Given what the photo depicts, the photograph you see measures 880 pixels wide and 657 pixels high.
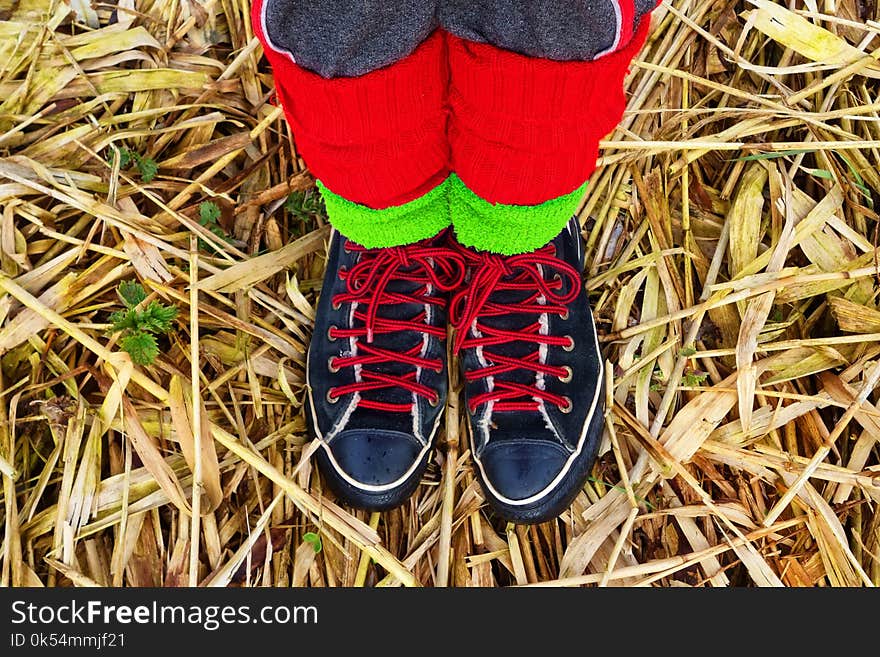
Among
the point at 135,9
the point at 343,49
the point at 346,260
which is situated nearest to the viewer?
the point at 343,49

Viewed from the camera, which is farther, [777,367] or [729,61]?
[729,61]

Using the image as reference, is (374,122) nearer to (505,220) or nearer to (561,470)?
(505,220)

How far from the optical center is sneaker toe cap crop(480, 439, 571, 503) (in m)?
1.25

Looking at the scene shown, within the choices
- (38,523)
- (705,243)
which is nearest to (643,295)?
(705,243)

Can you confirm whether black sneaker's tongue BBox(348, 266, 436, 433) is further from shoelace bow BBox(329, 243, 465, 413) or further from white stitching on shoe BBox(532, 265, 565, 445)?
white stitching on shoe BBox(532, 265, 565, 445)

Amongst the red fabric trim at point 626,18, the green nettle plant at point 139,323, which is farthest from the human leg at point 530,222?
the green nettle plant at point 139,323

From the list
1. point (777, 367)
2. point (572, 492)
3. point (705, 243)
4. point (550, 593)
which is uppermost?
point (705, 243)

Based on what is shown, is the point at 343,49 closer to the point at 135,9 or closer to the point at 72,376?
the point at 72,376

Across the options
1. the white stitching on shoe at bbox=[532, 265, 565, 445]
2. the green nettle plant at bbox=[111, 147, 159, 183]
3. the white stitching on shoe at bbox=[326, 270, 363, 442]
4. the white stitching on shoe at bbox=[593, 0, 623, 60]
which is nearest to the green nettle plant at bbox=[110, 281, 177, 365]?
the green nettle plant at bbox=[111, 147, 159, 183]

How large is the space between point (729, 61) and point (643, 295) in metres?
0.56

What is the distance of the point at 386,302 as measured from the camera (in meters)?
1.34

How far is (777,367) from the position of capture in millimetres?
1404

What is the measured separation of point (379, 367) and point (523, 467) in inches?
12.5

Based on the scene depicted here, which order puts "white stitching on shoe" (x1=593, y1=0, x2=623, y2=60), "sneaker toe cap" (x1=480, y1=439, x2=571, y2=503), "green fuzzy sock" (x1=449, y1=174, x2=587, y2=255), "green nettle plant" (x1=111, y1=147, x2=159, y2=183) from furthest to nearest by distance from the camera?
"green nettle plant" (x1=111, y1=147, x2=159, y2=183)
"sneaker toe cap" (x1=480, y1=439, x2=571, y2=503)
"green fuzzy sock" (x1=449, y1=174, x2=587, y2=255)
"white stitching on shoe" (x1=593, y1=0, x2=623, y2=60)
